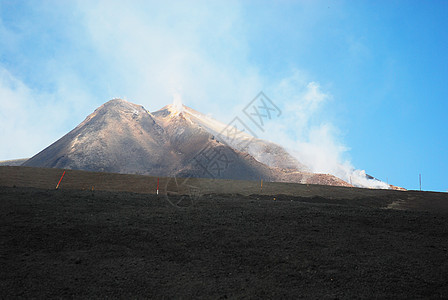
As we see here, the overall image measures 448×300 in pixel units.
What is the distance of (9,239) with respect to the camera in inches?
406

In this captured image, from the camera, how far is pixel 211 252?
33.9 ft

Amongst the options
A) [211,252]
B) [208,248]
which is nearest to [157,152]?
[208,248]

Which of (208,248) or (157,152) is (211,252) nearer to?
(208,248)

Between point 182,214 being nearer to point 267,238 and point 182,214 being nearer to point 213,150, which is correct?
point 267,238

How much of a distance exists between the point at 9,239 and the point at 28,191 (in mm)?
6772

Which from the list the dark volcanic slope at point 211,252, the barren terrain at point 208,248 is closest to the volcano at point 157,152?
the barren terrain at point 208,248

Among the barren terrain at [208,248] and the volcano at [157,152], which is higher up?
the volcano at [157,152]

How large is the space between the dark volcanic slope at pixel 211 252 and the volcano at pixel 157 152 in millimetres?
44664

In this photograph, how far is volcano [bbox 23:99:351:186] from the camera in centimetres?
6619

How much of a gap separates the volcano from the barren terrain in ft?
144

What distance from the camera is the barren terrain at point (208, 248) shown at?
26.7ft

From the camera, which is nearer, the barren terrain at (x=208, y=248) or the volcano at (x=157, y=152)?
the barren terrain at (x=208, y=248)

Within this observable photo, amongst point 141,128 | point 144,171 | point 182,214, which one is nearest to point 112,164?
point 144,171

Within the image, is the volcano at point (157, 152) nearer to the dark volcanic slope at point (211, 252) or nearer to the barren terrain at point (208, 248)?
the barren terrain at point (208, 248)
